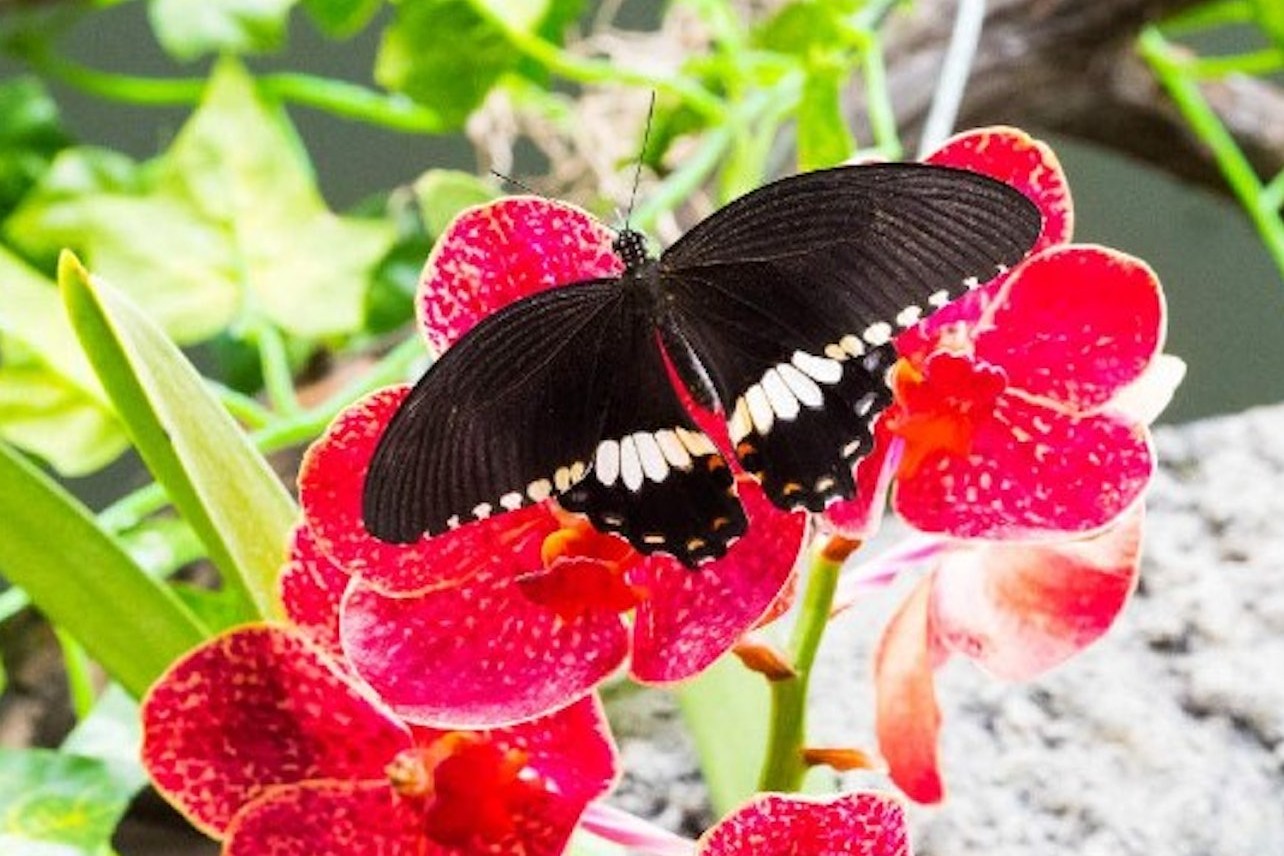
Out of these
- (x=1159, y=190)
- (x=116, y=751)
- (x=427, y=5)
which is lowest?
(x=1159, y=190)

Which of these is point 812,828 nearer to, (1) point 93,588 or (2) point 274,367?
(1) point 93,588

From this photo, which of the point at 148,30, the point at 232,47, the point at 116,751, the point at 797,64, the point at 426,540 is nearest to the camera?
the point at 426,540

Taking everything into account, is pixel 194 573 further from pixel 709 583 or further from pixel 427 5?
pixel 709 583

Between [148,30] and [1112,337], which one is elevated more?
[1112,337]

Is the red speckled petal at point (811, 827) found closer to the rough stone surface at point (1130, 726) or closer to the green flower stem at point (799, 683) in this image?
the green flower stem at point (799, 683)

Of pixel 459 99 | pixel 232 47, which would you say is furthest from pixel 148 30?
pixel 459 99

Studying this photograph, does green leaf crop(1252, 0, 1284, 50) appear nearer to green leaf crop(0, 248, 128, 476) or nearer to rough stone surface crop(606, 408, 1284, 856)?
rough stone surface crop(606, 408, 1284, 856)

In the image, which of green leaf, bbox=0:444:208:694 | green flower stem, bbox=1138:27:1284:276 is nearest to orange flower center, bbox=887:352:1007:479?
green leaf, bbox=0:444:208:694
